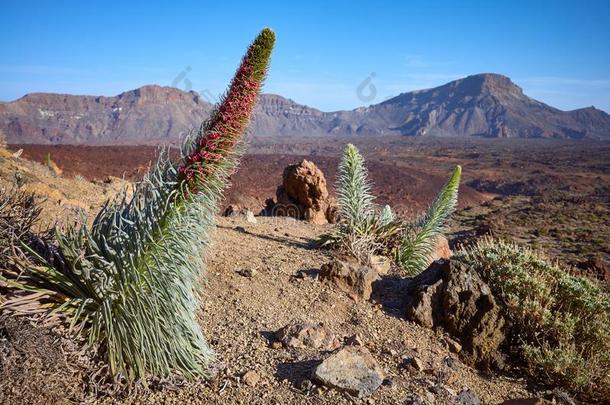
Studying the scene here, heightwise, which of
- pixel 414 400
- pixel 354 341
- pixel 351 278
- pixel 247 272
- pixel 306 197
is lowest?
pixel 414 400

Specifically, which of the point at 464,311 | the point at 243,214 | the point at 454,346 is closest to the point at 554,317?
the point at 464,311

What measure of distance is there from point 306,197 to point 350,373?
8.35 metres

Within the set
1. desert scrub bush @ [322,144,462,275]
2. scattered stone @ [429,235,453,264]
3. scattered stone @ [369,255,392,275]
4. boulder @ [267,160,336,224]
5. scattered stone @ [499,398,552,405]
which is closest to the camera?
scattered stone @ [499,398,552,405]

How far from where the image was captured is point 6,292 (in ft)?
10.6

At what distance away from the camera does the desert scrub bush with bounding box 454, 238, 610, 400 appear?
484cm

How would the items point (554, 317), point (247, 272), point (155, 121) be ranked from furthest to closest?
1. point (155, 121)
2. point (247, 272)
3. point (554, 317)

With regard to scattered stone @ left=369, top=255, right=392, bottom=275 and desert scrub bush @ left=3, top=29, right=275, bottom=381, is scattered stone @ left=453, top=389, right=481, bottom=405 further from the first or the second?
scattered stone @ left=369, top=255, right=392, bottom=275

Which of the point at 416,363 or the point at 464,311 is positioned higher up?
the point at 464,311

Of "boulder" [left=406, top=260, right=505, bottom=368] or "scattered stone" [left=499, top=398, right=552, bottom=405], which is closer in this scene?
"scattered stone" [left=499, top=398, right=552, bottom=405]

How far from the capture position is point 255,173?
110ft

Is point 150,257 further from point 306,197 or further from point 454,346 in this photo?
point 306,197

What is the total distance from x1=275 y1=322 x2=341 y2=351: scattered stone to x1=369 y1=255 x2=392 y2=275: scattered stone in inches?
83.6

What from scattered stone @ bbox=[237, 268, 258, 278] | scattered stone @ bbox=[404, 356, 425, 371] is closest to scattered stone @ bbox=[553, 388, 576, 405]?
scattered stone @ bbox=[404, 356, 425, 371]

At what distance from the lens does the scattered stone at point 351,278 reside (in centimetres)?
569
